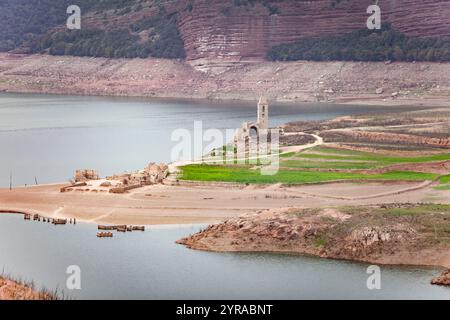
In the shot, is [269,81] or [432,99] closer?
[432,99]

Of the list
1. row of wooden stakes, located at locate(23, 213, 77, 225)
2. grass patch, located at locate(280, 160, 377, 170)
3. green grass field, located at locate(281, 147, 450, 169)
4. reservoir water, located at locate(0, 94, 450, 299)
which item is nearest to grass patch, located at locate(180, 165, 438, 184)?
grass patch, located at locate(280, 160, 377, 170)

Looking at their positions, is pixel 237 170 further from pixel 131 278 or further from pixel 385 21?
pixel 385 21

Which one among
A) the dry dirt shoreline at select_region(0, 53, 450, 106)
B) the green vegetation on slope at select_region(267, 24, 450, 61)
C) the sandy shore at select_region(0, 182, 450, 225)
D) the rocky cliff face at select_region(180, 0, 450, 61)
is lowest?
the sandy shore at select_region(0, 182, 450, 225)

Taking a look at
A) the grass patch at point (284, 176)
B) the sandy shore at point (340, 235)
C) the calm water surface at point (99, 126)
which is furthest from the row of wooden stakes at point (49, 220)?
the calm water surface at point (99, 126)

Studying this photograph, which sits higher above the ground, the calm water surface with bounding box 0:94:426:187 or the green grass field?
the green grass field

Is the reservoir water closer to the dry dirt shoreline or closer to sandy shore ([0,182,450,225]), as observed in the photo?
sandy shore ([0,182,450,225])
